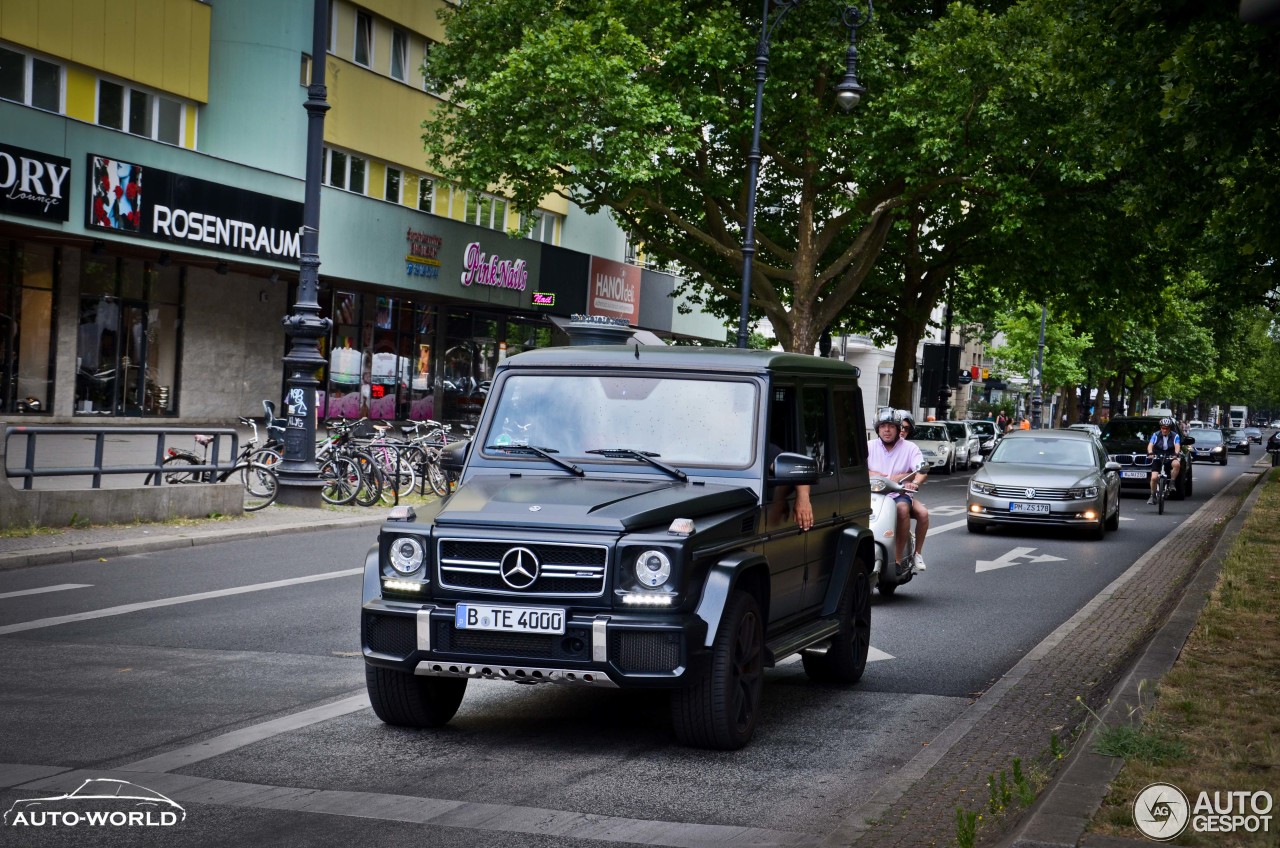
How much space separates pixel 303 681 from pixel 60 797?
2647 millimetres

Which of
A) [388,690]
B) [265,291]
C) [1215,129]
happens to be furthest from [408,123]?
[388,690]

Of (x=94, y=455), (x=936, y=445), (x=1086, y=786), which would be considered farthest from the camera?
(x=936, y=445)

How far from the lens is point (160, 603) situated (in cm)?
1110

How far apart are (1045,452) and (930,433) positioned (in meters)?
22.6

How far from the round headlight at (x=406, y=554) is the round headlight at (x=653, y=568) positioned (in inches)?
39.4

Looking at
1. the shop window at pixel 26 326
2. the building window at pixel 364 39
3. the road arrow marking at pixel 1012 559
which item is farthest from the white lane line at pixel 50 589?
the building window at pixel 364 39

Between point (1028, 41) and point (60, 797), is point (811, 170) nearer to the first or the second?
point (1028, 41)

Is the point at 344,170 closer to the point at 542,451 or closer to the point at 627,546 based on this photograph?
the point at 542,451

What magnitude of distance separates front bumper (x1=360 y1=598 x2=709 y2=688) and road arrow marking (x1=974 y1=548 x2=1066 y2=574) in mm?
10369

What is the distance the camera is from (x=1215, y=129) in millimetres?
13688

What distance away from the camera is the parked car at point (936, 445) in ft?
139

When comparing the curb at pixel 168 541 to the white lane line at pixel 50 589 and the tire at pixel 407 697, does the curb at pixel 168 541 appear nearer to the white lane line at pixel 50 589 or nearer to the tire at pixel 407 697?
the white lane line at pixel 50 589

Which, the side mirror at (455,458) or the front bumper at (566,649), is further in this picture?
the side mirror at (455,458)

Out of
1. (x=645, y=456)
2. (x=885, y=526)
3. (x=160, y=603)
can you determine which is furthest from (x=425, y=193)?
(x=645, y=456)
